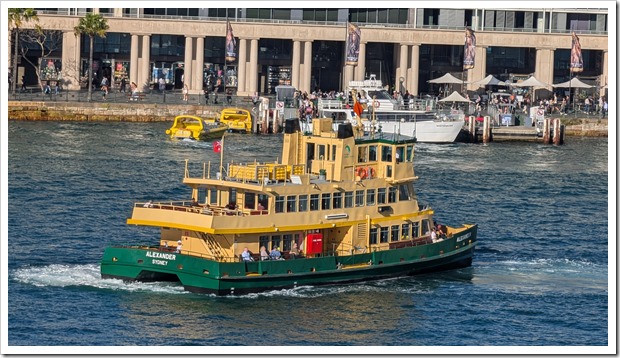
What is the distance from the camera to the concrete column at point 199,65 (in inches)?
6097

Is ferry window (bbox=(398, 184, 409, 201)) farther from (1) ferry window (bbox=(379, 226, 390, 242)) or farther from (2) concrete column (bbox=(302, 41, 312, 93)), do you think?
(2) concrete column (bbox=(302, 41, 312, 93))

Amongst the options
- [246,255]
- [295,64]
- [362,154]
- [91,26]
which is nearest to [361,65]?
[295,64]

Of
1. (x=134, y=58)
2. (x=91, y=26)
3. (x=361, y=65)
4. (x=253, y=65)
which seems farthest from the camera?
(x=361, y=65)

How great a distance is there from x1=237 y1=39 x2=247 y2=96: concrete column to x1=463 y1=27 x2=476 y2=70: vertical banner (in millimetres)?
20709

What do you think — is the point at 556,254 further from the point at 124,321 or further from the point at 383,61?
the point at 383,61

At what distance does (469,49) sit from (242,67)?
21624mm

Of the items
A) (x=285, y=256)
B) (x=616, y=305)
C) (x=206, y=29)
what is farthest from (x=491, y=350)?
(x=206, y=29)

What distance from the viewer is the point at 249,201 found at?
7156 centimetres

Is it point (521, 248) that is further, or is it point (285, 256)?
point (521, 248)

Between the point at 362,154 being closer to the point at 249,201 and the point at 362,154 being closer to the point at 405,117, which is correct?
the point at 249,201

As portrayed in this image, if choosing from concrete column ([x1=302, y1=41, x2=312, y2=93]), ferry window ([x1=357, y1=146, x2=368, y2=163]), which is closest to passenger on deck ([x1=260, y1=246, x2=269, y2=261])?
ferry window ([x1=357, y1=146, x2=368, y2=163])

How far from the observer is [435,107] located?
473 feet

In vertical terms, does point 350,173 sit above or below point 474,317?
above

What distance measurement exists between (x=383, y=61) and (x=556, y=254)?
82.7 metres
